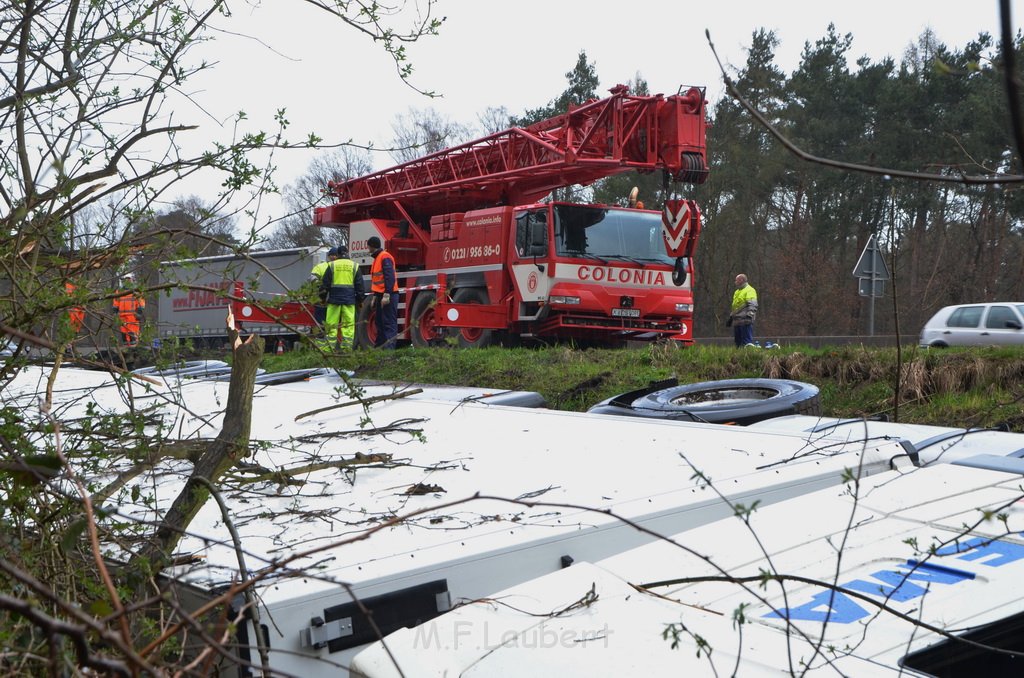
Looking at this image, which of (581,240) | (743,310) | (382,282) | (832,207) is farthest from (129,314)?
(832,207)

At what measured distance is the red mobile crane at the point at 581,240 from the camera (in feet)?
45.6

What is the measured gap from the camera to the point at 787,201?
33.3 meters

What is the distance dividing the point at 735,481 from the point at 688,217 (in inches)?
449

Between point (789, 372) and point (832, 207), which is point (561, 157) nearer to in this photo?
point (789, 372)

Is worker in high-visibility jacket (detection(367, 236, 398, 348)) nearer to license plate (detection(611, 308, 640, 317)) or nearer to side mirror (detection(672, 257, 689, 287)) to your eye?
license plate (detection(611, 308, 640, 317))

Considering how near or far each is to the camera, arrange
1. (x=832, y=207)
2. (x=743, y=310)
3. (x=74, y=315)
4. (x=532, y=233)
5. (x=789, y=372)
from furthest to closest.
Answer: (x=832, y=207)
(x=743, y=310)
(x=532, y=233)
(x=789, y=372)
(x=74, y=315)

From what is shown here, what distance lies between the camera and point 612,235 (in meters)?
14.4

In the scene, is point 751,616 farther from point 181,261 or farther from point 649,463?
point 181,261

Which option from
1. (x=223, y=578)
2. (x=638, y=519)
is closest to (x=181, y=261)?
(x=223, y=578)

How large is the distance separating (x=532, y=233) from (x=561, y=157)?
4.56 feet

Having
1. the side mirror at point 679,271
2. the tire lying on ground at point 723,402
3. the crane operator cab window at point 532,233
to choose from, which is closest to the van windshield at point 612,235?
the side mirror at point 679,271

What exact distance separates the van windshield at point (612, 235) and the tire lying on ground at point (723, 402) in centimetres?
861

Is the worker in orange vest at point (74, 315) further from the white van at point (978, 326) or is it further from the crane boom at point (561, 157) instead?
the white van at point (978, 326)

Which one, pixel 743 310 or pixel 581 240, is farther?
pixel 743 310
